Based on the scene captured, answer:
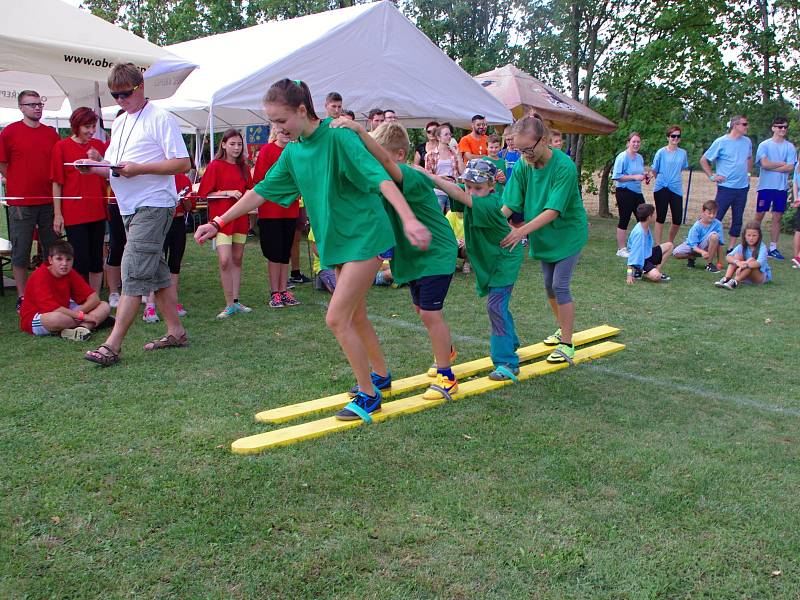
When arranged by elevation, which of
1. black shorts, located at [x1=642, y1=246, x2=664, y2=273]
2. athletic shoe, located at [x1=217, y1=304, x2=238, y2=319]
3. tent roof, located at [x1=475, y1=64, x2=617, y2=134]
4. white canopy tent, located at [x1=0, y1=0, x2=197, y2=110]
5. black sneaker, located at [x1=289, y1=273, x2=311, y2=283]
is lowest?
athletic shoe, located at [x1=217, y1=304, x2=238, y2=319]

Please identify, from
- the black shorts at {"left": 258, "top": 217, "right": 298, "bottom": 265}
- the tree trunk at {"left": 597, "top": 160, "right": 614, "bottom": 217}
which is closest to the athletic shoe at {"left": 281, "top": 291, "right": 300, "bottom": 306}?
the black shorts at {"left": 258, "top": 217, "right": 298, "bottom": 265}

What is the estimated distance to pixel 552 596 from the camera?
2607 millimetres

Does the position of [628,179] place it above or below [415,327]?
above

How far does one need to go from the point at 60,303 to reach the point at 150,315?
775 mm

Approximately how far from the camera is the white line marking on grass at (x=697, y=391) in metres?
4.62

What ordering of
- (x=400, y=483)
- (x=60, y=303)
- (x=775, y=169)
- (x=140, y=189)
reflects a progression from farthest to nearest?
(x=775, y=169) → (x=60, y=303) → (x=140, y=189) → (x=400, y=483)

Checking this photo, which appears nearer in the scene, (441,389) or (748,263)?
(441,389)

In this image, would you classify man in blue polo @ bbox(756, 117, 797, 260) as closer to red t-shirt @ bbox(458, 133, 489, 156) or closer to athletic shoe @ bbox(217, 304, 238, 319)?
red t-shirt @ bbox(458, 133, 489, 156)

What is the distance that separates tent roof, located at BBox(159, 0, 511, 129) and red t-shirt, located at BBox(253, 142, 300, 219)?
3.14 metres

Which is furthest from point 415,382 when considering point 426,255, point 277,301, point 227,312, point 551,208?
point 277,301

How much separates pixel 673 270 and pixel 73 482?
28.6 feet

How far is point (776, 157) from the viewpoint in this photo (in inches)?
444

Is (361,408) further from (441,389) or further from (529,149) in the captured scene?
(529,149)

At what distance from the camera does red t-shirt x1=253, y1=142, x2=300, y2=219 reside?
7.45 metres
